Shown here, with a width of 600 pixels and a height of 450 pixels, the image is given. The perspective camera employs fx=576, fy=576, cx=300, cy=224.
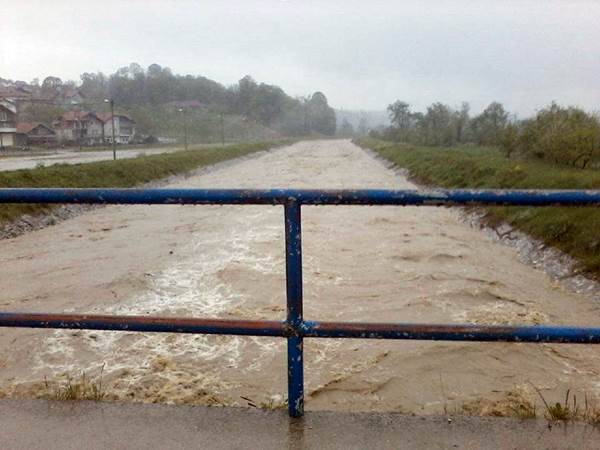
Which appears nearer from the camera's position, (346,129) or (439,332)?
(439,332)

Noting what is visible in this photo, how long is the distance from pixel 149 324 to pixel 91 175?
1890 centimetres

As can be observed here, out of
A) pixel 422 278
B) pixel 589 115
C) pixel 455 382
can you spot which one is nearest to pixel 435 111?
pixel 589 115

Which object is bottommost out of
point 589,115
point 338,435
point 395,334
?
point 338,435

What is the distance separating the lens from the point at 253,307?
7.67m

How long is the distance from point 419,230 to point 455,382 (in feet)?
26.7

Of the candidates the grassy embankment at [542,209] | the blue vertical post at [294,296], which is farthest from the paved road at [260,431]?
the grassy embankment at [542,209]

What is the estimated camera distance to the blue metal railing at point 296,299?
7.33ft

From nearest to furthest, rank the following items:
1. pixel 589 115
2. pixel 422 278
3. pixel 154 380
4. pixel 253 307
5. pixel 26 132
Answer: pixel 154 380, pixel 253 307, pixel 422 278, pixel 589 115, pixel 26 132

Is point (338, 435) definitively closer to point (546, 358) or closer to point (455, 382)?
point (455, 382)

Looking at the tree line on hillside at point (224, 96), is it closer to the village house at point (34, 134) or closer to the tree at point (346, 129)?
the tree at point (346, 129)

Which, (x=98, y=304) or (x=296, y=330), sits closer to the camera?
(x=296, y=330)

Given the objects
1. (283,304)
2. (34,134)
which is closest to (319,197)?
(283,304)

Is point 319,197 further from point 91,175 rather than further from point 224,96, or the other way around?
point 224,96

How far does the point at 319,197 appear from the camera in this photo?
7.50ft
